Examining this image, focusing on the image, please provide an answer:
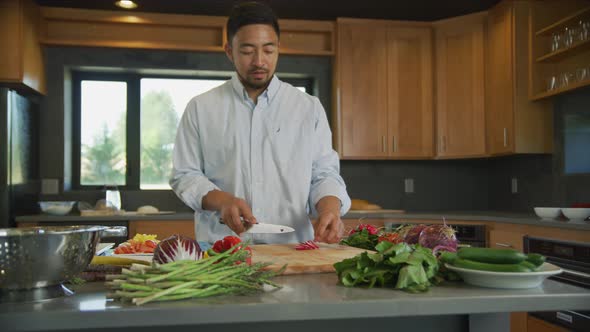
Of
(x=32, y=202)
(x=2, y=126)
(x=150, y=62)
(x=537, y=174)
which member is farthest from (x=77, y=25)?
(x=537, y=174)

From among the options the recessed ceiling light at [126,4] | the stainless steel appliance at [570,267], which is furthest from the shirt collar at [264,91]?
the recessed ceiling light at [126,4]

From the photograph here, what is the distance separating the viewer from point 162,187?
471 centimetres

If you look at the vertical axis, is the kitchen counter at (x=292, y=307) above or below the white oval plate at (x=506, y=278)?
below

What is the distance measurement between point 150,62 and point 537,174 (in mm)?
3154

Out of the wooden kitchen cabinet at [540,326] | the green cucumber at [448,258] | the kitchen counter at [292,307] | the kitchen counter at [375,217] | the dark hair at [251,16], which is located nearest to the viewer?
the kitchen counter at [292,307]

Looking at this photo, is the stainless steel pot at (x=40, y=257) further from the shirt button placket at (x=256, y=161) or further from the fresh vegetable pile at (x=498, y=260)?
the shirt button placket at (x=256, y=161)

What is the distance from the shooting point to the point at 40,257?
1015mm

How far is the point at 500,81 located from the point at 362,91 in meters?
1.05

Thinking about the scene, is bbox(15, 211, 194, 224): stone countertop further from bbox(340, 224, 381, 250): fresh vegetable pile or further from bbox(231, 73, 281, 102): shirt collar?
bbox(340, 224, 381, 250): fresh vegetable pile

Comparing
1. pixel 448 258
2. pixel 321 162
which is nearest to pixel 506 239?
pixel 321 162

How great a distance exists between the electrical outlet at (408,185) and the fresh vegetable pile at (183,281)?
3.93 metres

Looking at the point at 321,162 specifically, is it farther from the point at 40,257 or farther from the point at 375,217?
the point at 375,217

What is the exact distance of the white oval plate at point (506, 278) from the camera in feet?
3.59

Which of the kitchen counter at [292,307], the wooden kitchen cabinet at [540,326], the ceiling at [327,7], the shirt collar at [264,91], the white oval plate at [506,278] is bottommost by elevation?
the wooden kitchen cabinet at [540,326]
